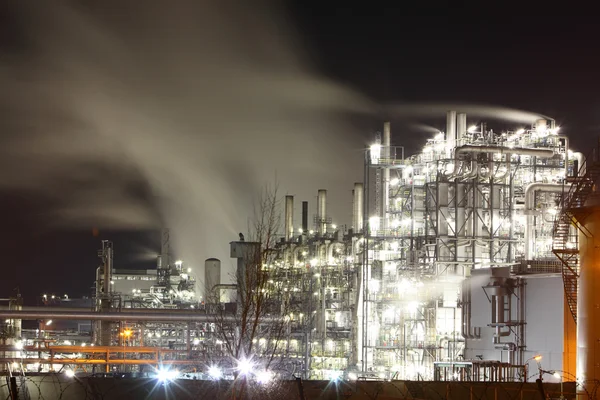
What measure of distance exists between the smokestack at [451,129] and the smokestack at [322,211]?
69.6ft

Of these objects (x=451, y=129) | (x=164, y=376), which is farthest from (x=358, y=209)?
(x=164, y=376)

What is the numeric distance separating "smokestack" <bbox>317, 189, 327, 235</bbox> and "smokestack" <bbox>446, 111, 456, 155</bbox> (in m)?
21.2

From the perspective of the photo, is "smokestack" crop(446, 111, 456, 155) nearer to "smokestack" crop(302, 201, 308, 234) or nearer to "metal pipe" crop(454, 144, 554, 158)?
"metal pipe" crop(454, 144, 554, 158)

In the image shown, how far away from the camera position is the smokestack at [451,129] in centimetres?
6340

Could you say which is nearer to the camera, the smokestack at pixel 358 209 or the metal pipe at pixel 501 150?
the metal pipe at pixel 501 150

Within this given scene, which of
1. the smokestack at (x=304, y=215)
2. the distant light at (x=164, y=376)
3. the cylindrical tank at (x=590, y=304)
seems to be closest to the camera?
the cylindrical tank at (x=590, y=304)

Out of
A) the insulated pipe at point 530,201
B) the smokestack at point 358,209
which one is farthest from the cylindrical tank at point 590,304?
the smokestack at point 358,209

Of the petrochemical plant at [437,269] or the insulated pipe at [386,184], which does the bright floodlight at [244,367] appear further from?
the insulated pipe at [386,184]

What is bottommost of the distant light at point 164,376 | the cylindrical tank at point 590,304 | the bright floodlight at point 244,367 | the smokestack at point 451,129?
the distant light at point 164,376

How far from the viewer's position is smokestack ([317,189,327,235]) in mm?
83812

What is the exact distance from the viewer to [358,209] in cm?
7219

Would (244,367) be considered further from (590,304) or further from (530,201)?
(530,201)

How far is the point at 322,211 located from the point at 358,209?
1404 cm

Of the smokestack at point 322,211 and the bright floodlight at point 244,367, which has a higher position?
the smokestack at point 322,211
